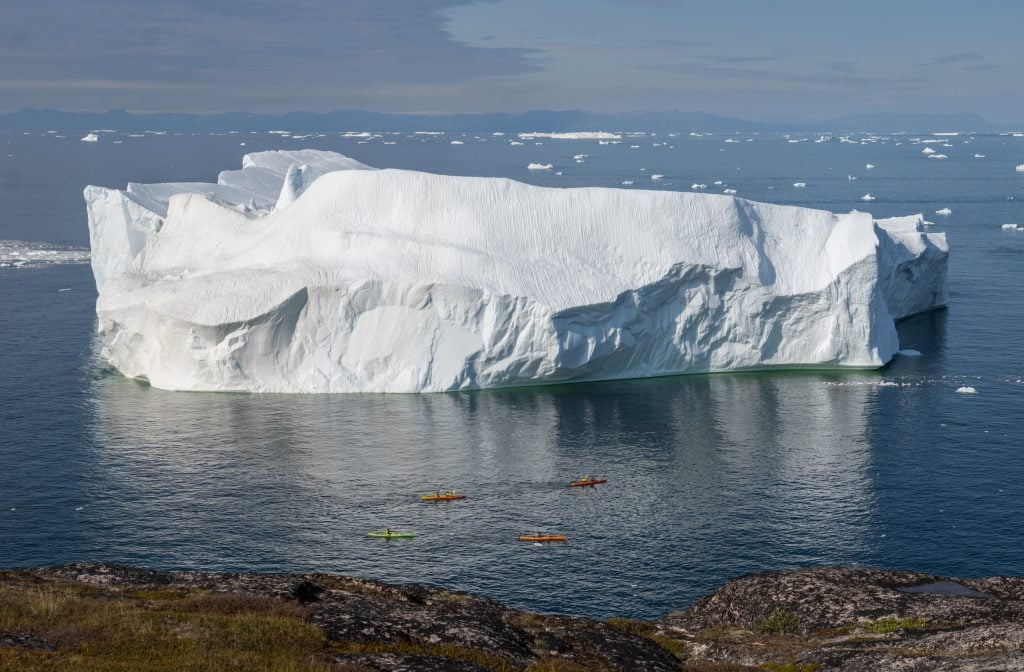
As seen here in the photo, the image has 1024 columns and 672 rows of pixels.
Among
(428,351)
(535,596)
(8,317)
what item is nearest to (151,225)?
(8,317)

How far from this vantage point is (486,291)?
172 feet

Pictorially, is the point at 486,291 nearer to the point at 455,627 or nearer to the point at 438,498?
the point at 438,498

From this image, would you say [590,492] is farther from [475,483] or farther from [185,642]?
[185,642]

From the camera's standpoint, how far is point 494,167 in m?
192

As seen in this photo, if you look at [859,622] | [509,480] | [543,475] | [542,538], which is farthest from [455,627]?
[543,475]

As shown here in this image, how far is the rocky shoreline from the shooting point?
49.0 ft

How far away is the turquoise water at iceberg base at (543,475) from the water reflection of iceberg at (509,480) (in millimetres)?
125

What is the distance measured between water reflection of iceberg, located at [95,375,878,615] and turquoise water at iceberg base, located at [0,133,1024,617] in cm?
13

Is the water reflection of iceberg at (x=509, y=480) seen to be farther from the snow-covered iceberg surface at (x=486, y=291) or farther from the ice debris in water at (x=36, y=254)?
the ice debris in water at (x=36, y=254)

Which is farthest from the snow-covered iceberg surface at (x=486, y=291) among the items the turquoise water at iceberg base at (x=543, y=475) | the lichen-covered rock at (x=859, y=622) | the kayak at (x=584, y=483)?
the lichen-covered rock at (x=859, y=622)

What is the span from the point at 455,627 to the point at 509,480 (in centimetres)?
2431

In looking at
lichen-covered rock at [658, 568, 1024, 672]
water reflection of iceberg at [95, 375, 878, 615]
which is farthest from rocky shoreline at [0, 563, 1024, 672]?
water reflection of iceberg at [95, 375, 878, 615]

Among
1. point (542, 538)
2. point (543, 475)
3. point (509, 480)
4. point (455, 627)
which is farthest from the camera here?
Result: point (543, 475)

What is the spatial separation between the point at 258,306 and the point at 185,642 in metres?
38.0
